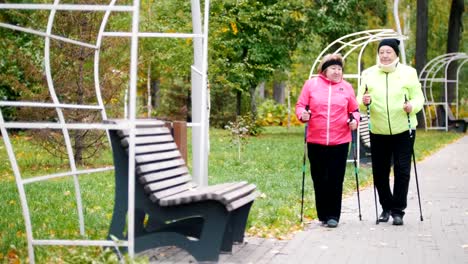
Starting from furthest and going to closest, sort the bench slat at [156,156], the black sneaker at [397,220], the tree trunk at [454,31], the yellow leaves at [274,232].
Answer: the tree trunk at [454,31]
the black sneaker at [397,220]
the yellow leaves at [274,232]
the bench slat at [156,156]

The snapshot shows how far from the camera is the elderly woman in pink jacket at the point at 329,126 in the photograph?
390 inches

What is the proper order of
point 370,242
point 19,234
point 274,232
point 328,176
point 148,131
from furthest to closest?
point 328,176 < point 274,232 < point 370,242 < point 19,234 < point 148,131

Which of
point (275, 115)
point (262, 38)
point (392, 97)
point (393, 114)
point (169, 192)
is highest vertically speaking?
point (262, 38)

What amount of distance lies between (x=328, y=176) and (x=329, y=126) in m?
0.53

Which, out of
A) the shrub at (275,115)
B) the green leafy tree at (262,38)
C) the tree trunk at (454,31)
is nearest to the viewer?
the green leafy tree at (262,38)

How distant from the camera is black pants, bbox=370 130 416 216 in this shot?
1027 cm

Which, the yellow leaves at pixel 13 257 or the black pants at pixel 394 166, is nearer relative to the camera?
the yellow leaves at pixel 13 257

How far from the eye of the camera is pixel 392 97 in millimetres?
10281

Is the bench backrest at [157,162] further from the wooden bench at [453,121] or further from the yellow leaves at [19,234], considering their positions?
the wooden bench at [453,121]

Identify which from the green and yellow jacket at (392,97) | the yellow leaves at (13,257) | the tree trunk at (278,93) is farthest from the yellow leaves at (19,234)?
the tree trunk at (278,93)

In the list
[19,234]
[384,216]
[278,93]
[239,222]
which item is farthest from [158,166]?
[278,93]

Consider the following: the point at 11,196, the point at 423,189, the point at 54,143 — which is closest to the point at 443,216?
the point at 423,189

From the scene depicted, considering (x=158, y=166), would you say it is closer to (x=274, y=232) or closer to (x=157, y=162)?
(x=157, y=162)

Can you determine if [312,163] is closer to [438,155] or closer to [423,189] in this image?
[423,189]
